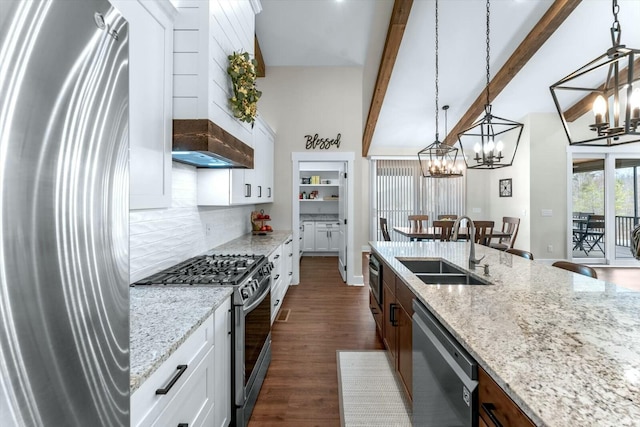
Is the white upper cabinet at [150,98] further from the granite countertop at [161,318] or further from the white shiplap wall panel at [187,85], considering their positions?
the granite countertop at [161,318]

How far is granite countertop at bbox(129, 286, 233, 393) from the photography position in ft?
3.14

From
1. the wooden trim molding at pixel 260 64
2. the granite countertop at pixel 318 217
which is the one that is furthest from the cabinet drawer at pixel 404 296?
the granite countertop at pixel 318 217

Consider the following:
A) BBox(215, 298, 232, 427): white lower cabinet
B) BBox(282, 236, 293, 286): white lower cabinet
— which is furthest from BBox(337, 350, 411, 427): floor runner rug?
BBox(282, 236, 293, 286): white lower cabinet

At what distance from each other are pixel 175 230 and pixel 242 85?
1171mm

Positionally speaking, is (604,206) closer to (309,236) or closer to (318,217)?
(318,217)

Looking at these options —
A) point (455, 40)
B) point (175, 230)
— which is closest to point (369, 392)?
point (175, 230)

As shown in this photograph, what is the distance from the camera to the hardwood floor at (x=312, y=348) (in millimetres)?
2098

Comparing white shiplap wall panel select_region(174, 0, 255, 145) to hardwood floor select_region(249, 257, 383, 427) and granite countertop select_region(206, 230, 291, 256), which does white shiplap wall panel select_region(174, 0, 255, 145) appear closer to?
granite countertop select_region(206, 230, 291, 256)

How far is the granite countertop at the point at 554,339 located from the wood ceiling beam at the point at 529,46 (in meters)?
3.90

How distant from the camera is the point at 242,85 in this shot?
2332 mm

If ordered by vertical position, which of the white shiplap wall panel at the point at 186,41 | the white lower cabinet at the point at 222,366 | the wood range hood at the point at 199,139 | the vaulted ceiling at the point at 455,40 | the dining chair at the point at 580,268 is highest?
the vaulted ceiling at the point at 455,40

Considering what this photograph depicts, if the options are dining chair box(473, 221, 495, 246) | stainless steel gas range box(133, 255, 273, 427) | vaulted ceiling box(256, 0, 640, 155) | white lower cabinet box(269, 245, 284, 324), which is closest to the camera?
stainless steel gas range box(133, 255, 273, 427)

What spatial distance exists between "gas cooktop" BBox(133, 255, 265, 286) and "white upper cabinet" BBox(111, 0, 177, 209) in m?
0.46

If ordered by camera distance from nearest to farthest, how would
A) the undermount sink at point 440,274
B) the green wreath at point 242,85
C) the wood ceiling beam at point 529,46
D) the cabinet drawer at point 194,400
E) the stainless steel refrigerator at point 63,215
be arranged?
1. the stainless steel refrigerator at point 63,215
2. the cabinet drawer at point 194,400
3. the undermount sink at point 440,274
4. the green wreath at point 242,85
5. the wood ceiling beam at point 529,46
